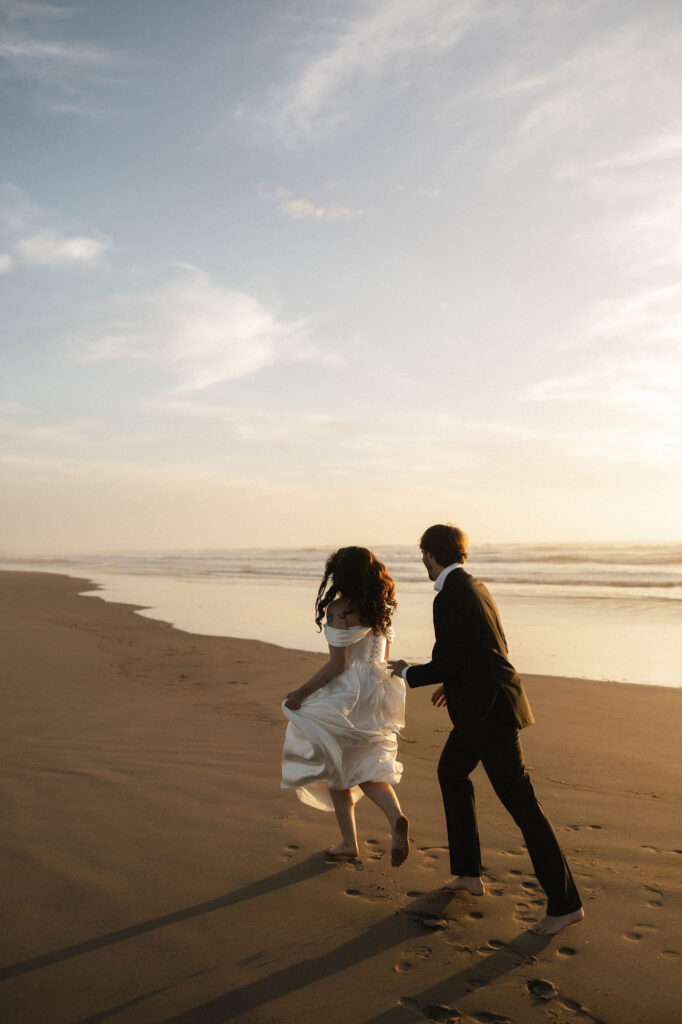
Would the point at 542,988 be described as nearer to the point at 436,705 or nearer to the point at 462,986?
Result: the point at 462,986

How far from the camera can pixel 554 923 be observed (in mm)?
3121

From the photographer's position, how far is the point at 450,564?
11.3ft

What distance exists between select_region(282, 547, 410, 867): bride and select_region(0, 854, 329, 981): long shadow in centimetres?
40

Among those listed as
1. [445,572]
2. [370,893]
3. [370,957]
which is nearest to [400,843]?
[370,893]

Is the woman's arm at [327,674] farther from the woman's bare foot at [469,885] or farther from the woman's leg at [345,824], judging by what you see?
the woman's bare foot at [469,885]

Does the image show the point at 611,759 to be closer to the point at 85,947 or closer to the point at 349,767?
the point at 349,767

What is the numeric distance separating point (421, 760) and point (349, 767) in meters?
2.11

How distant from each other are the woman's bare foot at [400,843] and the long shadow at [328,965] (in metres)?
0.20

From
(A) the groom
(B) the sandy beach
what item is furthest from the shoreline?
(A) the groom

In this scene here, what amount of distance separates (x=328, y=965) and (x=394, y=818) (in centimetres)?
82

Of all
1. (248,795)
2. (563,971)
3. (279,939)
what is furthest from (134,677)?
(563,971)

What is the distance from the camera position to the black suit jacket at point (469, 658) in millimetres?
3240

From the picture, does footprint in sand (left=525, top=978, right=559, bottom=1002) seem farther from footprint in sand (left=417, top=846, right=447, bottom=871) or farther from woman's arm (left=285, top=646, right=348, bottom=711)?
woman's arm (left=285, top=646, right=348, bottom=711)

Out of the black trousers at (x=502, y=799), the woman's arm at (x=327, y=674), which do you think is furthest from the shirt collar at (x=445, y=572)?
the woman's arm at (x=327, y=674)
